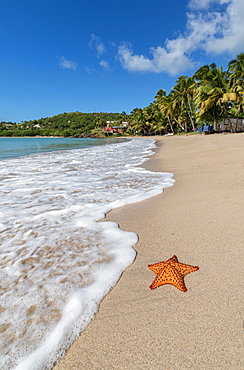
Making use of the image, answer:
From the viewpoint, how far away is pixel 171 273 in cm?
183

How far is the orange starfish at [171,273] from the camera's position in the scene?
5.79ft

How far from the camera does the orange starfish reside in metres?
1.77

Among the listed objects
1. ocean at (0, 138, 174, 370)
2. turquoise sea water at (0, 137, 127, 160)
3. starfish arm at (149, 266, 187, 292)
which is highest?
turquoise sea water at (0, 137, 127, 160)

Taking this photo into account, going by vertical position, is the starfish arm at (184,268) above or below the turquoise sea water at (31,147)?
below

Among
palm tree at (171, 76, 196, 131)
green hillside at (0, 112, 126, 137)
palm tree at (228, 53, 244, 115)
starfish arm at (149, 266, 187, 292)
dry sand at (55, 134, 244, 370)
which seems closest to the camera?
dry sand at (55, 134, 244, 370)

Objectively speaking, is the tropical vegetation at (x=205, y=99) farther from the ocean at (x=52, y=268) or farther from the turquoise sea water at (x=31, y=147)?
the ocean at (x=52, y=268)

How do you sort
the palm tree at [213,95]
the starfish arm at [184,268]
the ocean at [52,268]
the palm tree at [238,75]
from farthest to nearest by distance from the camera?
the palm tree at [238,75] → the palm tree at [213,95] → the starfish arm at [184,268] → the ocean at [52,268]

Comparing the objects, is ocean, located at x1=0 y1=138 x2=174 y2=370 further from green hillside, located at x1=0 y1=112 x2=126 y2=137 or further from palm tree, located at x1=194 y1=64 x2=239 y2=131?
green hillside, located at x1=0 y1=112 x2=126 y2=137

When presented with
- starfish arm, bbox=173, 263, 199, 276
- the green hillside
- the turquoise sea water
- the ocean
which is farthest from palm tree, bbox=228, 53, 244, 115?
the green hillside

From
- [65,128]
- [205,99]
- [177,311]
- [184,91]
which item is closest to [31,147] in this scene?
[205,99]

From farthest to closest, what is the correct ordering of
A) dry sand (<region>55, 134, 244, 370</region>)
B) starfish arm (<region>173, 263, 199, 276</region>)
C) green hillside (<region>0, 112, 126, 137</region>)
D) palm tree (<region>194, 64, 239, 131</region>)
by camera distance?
green hillside (<region>0, 112, 126, 137</region>) → palm tree (<region>194, 64, 239, 131</region>) → starfish arm (<region>173, 263, 199, 276</region>) → dry sand (<region>55, 134, 244, 370</region>)

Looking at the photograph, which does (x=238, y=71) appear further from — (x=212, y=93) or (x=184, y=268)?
(x=184, y=268)

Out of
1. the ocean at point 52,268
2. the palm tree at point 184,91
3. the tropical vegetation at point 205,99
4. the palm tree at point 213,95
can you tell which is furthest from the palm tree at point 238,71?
the ocean at point 52,268

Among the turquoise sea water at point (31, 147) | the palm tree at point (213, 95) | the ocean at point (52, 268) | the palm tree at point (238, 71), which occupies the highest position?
the palm tree at point (238, 71)
